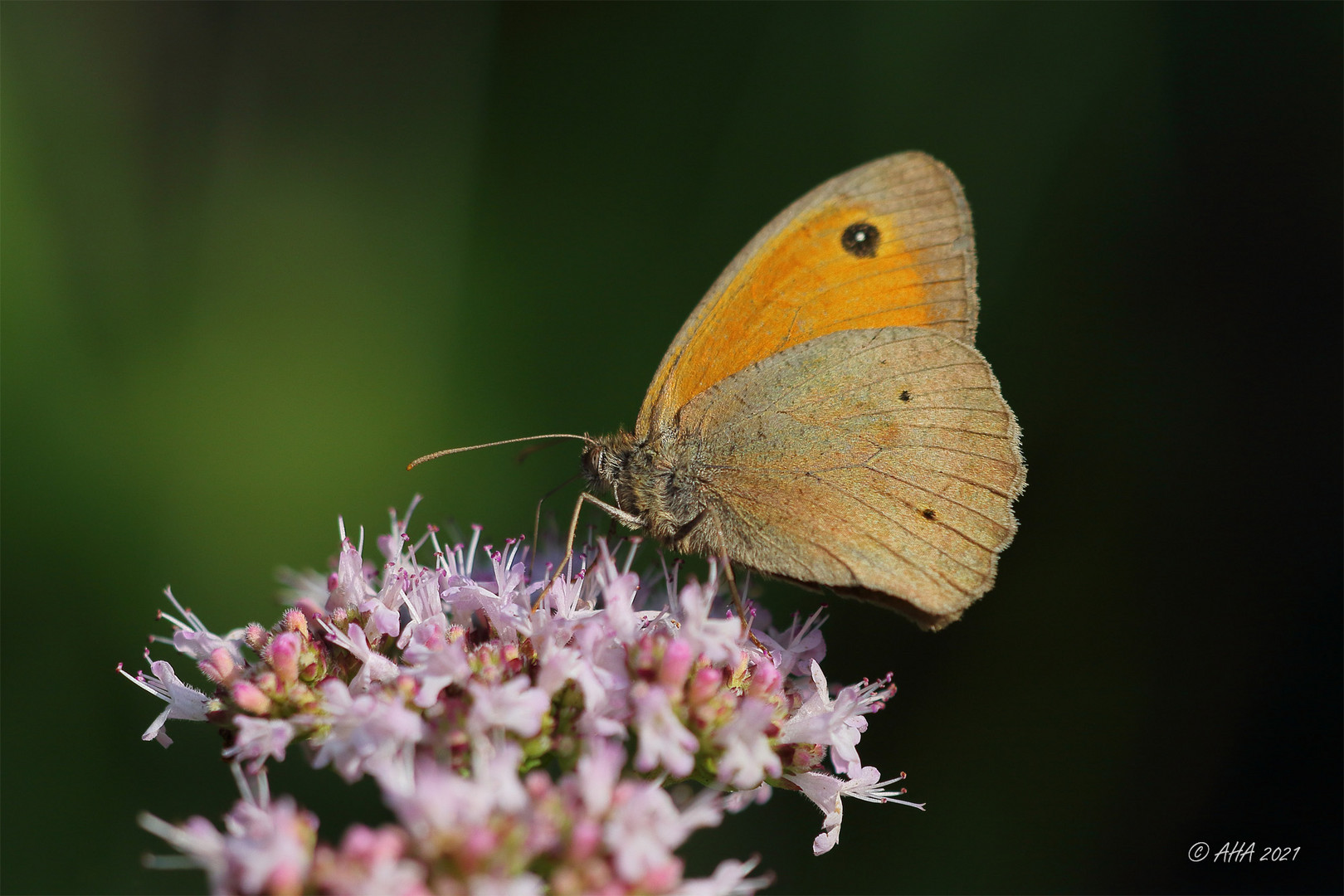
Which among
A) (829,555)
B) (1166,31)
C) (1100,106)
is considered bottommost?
(829,555)

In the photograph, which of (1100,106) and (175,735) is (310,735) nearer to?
(175,735)

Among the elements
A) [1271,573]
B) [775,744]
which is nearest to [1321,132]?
[1271,573]

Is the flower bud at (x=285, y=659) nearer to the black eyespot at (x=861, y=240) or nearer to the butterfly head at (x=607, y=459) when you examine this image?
the butterfly head at (x=607, y=459)

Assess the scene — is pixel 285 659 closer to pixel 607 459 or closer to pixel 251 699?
pixel 251 699

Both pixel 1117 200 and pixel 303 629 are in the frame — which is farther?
pixel 1117 200

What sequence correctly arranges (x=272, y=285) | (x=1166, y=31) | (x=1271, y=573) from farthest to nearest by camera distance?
(x=272, y=285)
(x=1166, y=31)
(x=1271, y=573)
